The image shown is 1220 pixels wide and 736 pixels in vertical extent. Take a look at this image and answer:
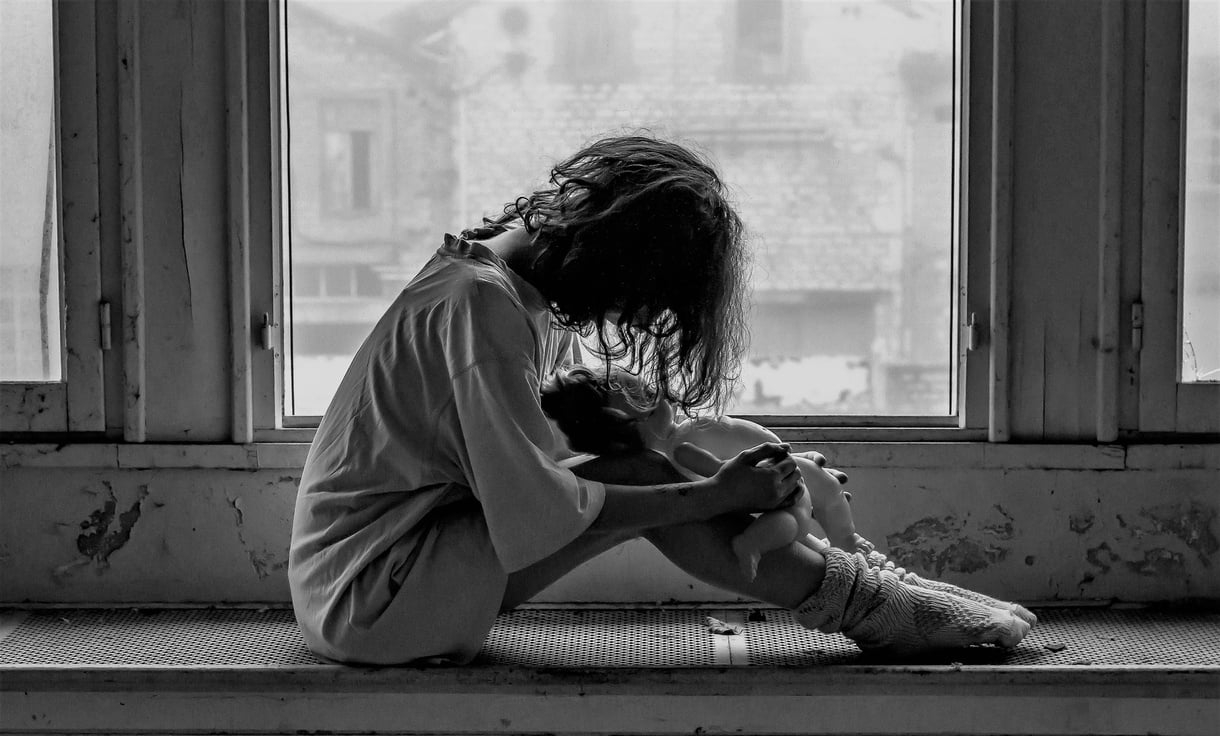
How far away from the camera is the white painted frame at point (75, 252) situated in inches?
80.6

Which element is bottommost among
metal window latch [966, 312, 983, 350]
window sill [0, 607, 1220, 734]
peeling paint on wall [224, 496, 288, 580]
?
window sill [0, 607, 1220, 734]

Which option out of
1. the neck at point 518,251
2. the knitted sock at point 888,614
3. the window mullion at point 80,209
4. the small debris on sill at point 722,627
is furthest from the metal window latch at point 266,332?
the knitted sock at point 888,614

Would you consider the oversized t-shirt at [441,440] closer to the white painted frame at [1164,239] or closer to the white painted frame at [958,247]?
the white painted frame at [958,247]

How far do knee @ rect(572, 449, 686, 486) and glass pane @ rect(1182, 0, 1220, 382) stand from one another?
1.09m

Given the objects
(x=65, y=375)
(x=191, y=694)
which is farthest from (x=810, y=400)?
(x=65, y=375)

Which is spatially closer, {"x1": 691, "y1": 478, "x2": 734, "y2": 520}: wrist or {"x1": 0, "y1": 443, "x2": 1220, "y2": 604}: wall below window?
{"x1": 691, "y1": 478, "x2": 734, "y2": 520}: wrist

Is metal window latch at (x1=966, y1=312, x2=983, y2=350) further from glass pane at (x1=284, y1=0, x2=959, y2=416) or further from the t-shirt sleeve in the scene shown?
the t-shirt sleeve

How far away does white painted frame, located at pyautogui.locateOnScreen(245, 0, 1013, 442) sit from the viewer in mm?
2043

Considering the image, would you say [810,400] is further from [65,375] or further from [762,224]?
[65,375]

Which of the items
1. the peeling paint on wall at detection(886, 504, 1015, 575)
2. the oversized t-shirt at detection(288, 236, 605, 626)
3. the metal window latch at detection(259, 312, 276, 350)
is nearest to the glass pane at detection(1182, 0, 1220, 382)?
the peeling paint on wall at detection(886, 504, 1015, 575)

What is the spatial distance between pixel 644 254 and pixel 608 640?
0.70 metres

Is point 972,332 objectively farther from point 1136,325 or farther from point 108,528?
point 108,528

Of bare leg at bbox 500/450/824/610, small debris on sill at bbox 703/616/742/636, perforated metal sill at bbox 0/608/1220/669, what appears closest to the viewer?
bare leg at bbox 500/450/824/610

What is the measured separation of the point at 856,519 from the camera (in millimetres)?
2100
